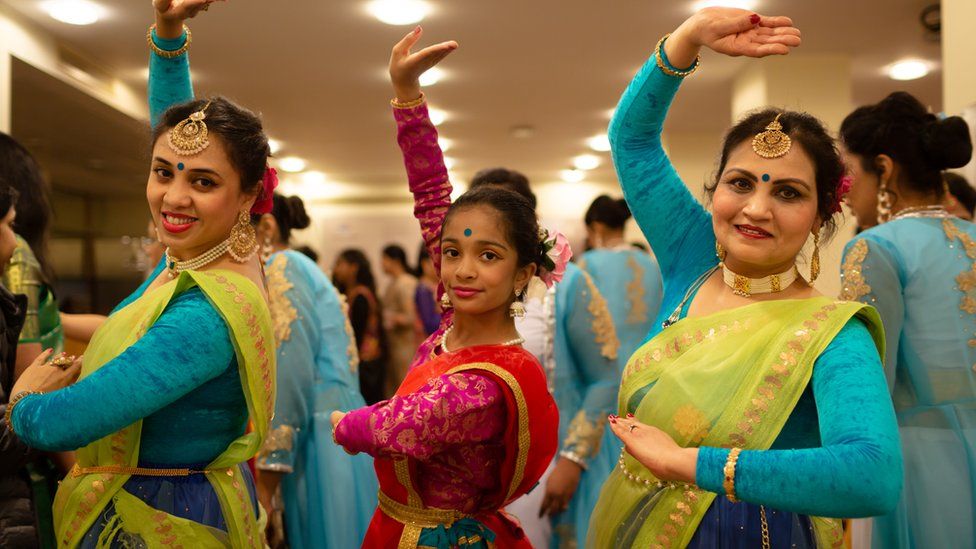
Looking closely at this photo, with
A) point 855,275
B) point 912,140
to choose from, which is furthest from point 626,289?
point 855,275

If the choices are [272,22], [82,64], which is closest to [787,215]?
[272,22]

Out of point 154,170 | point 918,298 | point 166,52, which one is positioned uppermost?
point 166,52

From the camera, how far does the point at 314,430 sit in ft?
10.3

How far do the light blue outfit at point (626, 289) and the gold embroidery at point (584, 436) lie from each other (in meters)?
1.51

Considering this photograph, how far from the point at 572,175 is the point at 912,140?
871cm

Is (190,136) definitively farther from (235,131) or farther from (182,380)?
(182,380)

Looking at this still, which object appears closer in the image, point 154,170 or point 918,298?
point 154,170

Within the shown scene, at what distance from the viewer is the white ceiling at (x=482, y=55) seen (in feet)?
16.4

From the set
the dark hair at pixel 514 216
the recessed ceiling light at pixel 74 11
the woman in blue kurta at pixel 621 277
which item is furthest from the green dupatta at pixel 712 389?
the recessed ceiling light at pixel 74 11

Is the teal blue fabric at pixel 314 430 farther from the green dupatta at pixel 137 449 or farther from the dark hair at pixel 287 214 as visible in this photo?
the green dupatta at pixel 137 449

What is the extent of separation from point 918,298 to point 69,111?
19.6 feet

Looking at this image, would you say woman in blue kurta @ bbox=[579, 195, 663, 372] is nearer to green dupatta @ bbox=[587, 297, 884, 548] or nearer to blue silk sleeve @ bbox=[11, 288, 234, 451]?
green dupatta @ bbox=[587, 297, 884, 548]

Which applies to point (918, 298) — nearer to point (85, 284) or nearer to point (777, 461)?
point (777, 461)

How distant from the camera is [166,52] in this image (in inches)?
81.6
